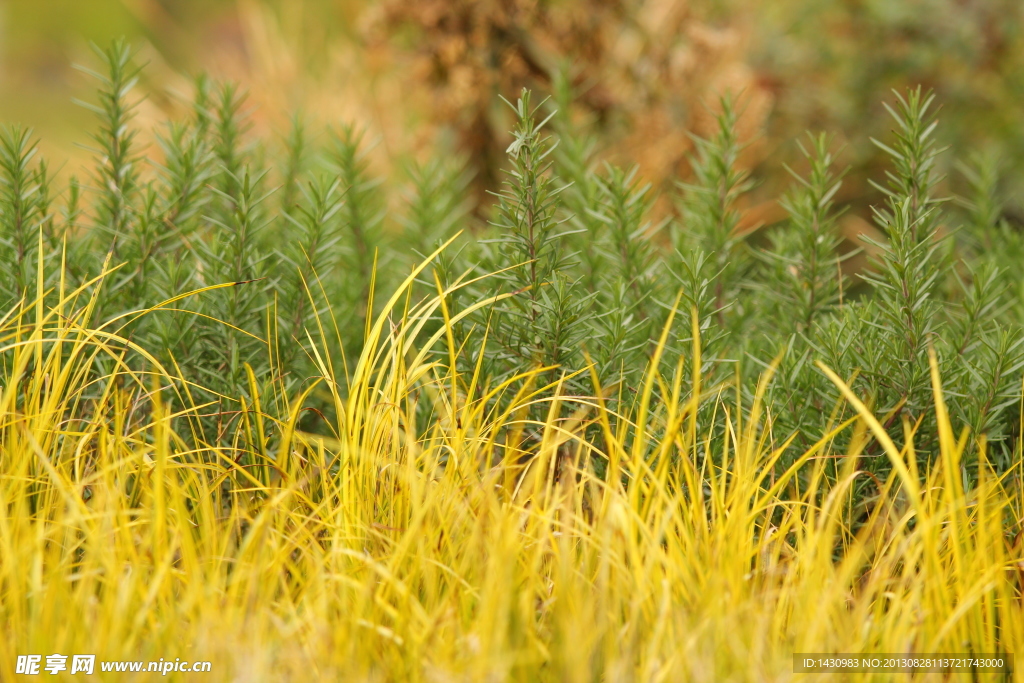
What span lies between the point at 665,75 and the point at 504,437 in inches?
94.8

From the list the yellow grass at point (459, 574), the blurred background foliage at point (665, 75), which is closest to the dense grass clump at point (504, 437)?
the yellow grass at point (459, 574)

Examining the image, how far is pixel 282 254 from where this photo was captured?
1.44m

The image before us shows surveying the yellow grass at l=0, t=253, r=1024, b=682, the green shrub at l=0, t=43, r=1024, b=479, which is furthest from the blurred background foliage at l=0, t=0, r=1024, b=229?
the yellow grass at l=0, t=253, r=1024, b=682

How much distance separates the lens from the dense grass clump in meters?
0.94

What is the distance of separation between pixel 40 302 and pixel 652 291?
100 cm

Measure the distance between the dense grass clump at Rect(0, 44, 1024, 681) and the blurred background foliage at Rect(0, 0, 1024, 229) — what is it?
114cm

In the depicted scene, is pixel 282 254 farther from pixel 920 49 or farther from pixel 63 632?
pixel 920 49

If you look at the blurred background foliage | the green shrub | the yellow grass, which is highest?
the blurred background foliage

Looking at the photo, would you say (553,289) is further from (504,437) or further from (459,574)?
(459,574)

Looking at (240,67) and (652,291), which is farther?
(240,67)

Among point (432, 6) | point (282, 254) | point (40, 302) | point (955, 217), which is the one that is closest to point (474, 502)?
point (282, 254)

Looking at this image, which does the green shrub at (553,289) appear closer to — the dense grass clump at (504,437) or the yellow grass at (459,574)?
the dense grass clump at (504,437)

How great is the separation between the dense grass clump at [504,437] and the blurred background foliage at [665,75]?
1140 mm

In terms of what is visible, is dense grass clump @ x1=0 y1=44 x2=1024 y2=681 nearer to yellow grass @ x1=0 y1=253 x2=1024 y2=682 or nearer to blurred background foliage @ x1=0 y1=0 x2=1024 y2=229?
yellow grass @ x1=0 y1=253 x2=1024 y2=682
